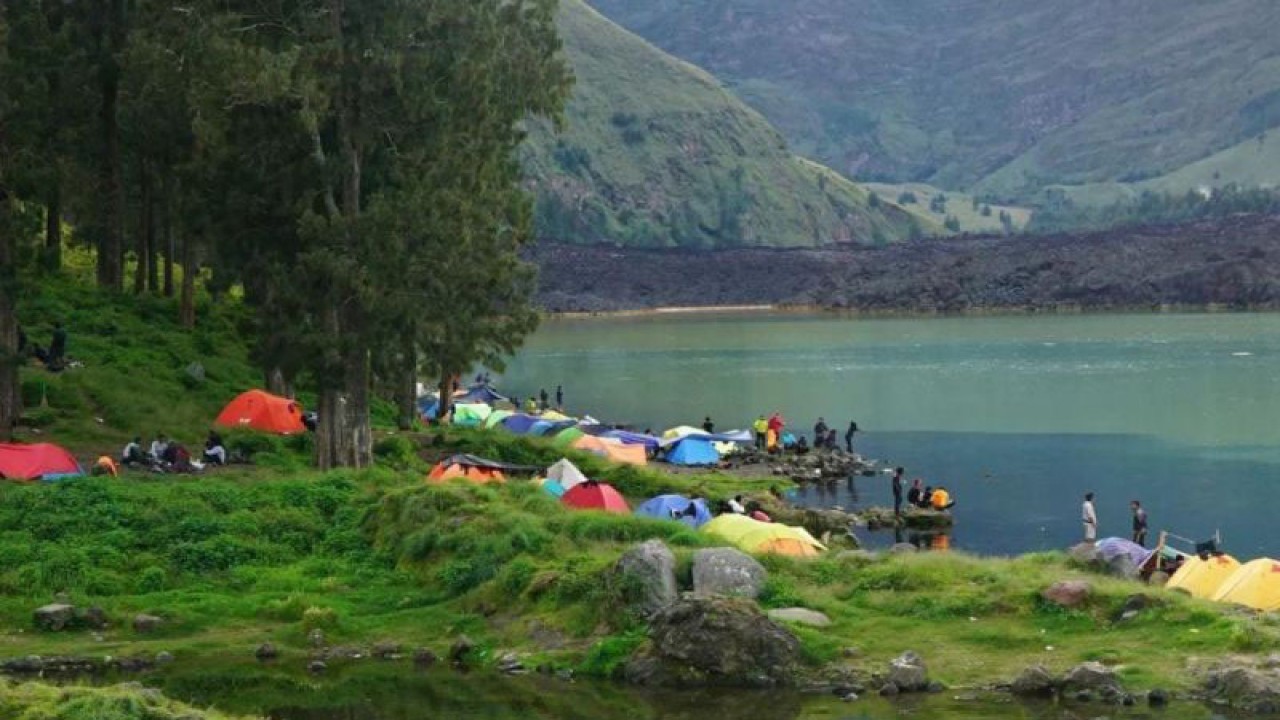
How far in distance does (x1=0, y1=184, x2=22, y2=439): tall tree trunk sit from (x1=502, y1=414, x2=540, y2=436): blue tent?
35555mm

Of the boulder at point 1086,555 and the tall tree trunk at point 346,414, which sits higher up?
the tall tree trunk at point 346,414

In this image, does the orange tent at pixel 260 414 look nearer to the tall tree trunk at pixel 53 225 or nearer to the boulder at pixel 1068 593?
the tall tree trunk at pixel 53 225

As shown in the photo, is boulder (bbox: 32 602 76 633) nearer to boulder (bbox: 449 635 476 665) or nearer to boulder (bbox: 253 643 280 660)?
boulder (bbox: 253 643 280 660)

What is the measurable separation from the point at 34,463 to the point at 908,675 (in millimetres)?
23590

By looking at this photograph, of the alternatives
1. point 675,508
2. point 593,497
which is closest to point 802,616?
point 593,497

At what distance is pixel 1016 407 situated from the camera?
9769 cm

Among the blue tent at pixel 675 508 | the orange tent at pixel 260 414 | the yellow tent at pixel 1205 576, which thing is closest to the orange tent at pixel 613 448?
the orange tent at pixel 260 414

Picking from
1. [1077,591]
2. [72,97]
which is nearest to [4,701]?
[1077,591]

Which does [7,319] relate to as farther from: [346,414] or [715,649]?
[715,649]

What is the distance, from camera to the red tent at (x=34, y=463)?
36562mm

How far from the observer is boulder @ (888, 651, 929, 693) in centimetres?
2383

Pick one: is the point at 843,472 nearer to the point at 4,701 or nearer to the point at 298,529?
the point at 298,529

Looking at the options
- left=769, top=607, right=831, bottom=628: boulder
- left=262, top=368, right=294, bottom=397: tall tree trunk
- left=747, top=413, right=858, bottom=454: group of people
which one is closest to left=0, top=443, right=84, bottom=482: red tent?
left=262, top=368, right=294, bottom=397: tall tree trunk

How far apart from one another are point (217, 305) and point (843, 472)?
2887 cm
